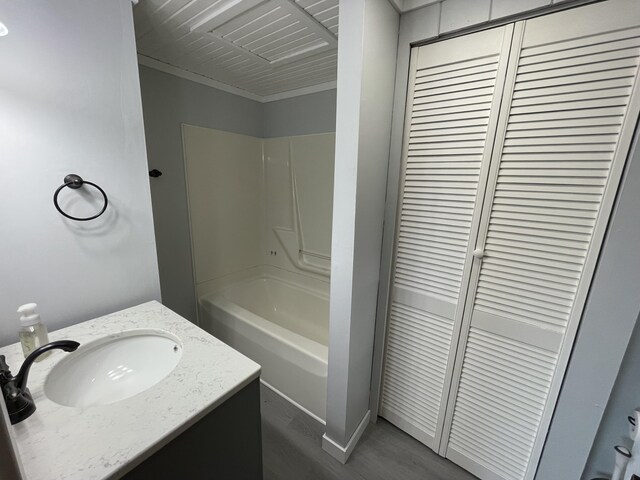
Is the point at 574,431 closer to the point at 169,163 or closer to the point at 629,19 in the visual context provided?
the point at 629,19

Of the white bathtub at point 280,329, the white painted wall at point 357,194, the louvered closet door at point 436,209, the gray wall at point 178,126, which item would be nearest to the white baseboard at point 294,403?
the white bathtub at point 280,329

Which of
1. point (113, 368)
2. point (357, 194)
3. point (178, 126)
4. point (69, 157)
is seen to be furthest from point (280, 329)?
point (178, 126)

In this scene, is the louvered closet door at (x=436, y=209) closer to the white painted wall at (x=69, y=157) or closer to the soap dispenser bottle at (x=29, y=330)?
the white painted wall at (x=69, y=157)

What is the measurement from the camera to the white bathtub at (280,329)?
1.64m

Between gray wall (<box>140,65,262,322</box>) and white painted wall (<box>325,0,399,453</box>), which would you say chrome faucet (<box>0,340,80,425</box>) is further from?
gray wall (<box>140,65,262,322</box>)

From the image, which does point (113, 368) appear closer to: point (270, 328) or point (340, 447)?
point (270, 328)

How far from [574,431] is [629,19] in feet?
4.76

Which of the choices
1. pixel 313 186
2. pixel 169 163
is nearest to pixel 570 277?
pixel 313 186

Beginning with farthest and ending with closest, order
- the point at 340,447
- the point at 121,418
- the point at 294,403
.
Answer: the point at 294,403 → the point at 340,447 → the point at 121,418

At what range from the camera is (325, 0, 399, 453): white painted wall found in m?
1.02

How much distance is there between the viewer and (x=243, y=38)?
4.92ft

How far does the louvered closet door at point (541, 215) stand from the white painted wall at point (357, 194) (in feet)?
1.52

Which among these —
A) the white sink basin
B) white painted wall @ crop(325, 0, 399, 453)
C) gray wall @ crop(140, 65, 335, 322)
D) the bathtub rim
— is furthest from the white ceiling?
the bathtub rim

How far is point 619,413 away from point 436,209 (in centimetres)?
100
